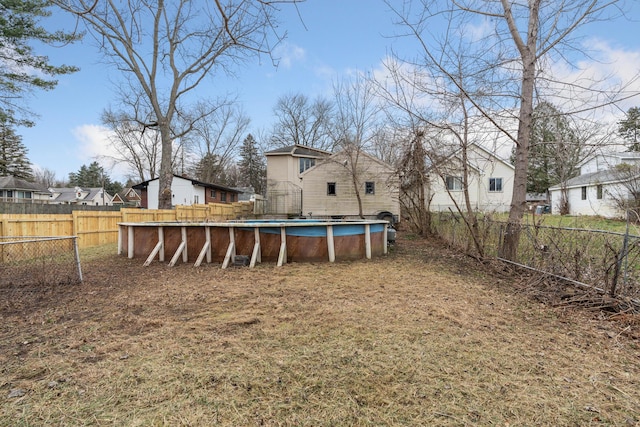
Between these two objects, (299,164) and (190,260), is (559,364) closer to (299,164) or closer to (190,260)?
(190,260)

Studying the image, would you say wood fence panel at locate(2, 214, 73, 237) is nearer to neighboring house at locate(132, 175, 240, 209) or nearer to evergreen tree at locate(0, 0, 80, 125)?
evergreen tree at locate(0, 0, 80, 125)

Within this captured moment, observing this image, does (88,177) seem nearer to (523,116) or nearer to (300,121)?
(300,121)

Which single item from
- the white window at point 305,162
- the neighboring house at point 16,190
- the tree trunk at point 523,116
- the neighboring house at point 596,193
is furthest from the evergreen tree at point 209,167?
the tree trunk at point 523,116

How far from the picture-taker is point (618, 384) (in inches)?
89.3

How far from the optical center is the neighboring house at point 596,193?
1492 cm

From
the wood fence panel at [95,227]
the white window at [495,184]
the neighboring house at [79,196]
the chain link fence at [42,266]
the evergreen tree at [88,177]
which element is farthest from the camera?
the evergreen tree at [88,177]

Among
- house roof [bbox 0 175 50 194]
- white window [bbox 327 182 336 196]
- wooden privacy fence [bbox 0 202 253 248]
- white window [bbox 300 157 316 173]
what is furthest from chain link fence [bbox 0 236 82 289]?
house roof [bbox 0 175 50 194]

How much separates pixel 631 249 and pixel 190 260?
7.45 metres

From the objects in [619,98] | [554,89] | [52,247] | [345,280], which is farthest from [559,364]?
[52,247]

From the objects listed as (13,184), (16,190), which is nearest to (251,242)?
(13,184)

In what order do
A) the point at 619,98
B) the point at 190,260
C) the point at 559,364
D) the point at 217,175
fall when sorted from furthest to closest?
1. the point at 217,175
2. the point at 190,260
3. the point at 619,98
4. the point at 559,364

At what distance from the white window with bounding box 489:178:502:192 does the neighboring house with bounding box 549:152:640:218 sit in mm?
3639

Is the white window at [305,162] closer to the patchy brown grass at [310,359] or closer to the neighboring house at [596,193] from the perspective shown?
the neighboring house at [596,193]

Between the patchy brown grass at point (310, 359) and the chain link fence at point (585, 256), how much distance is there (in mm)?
600
